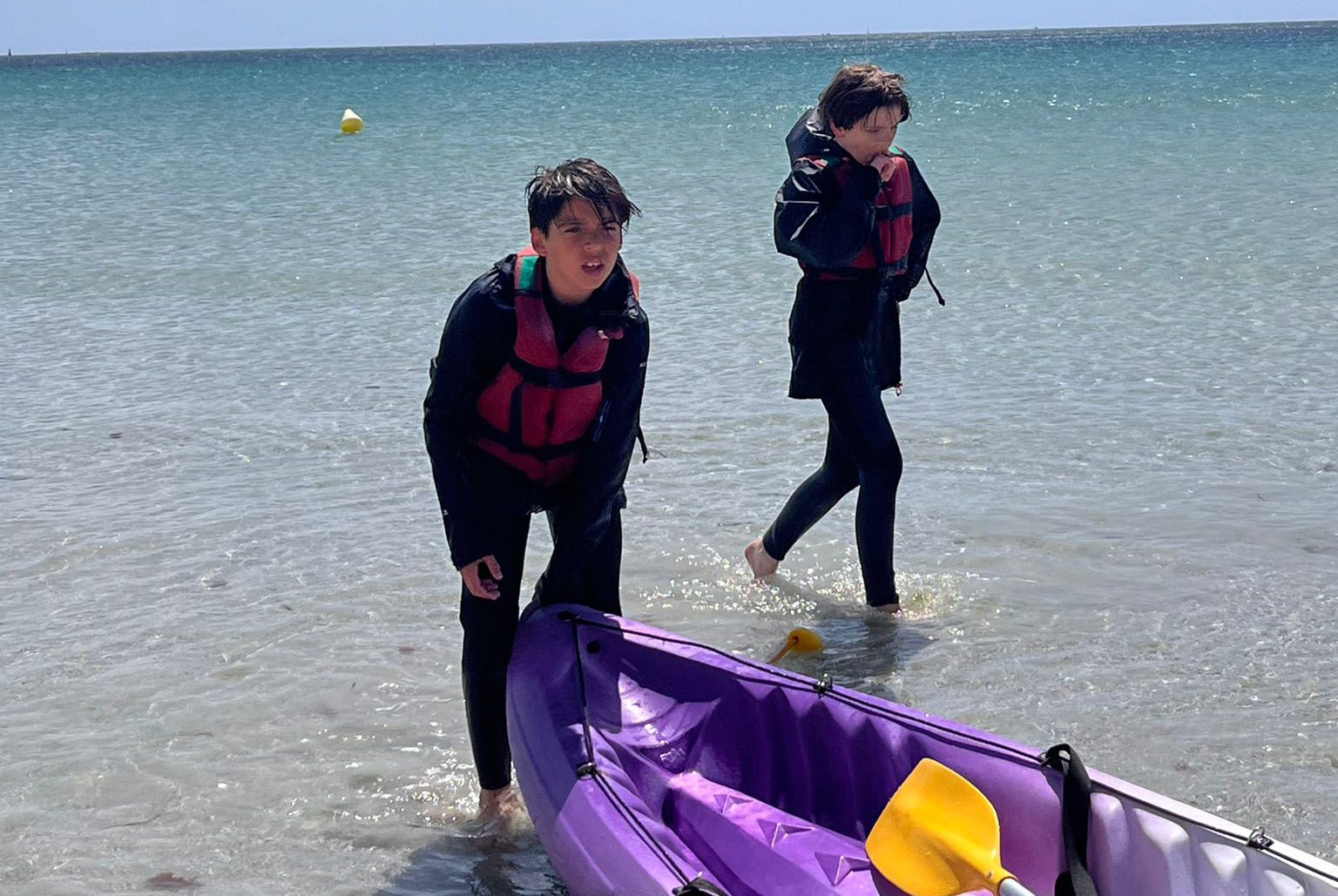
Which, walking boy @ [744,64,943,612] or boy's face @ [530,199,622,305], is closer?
boy's face @ [530,199,622,305]

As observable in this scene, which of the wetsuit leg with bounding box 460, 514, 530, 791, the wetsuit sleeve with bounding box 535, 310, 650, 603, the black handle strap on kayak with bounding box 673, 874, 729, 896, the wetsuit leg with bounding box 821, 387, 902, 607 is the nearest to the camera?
the black handle strap on kayak with bounding box 673, 874, 729, 896

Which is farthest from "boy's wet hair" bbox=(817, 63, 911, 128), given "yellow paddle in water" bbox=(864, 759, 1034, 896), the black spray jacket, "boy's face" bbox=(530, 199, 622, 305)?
"yellow paddle in water" bbox=(864, 759, 1034, 896)

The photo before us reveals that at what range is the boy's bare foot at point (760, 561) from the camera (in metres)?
4.99

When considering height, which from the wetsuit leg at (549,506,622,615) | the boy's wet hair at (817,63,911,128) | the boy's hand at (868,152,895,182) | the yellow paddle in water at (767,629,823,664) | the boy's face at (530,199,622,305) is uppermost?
the boy's wet hair at (817,63,911,128)

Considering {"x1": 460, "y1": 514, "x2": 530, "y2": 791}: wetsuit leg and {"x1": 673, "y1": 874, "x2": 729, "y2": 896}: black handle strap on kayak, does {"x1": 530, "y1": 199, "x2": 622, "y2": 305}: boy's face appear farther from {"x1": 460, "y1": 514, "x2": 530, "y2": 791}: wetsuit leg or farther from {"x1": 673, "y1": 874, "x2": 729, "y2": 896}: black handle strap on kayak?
{"x1": 673, "y1": 874, "x2": 729, "y2": 896}: black handle strap on kayak

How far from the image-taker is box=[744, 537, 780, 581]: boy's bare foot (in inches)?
197

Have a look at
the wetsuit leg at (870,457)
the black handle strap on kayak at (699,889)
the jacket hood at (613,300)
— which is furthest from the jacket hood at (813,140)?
the black handle strap on kayak at (699,889)

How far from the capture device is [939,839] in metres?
2.56

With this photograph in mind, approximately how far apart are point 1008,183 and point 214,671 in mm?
12992

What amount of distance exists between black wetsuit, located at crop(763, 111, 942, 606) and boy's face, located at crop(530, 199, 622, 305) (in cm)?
119

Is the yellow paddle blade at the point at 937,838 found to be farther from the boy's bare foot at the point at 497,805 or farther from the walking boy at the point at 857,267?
the walking boy at the point at 857,267

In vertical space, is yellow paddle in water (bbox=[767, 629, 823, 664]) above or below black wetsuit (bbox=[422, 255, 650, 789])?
below

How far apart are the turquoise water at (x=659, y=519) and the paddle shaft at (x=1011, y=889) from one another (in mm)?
1270

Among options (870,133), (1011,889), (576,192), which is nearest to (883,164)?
(870,133)
